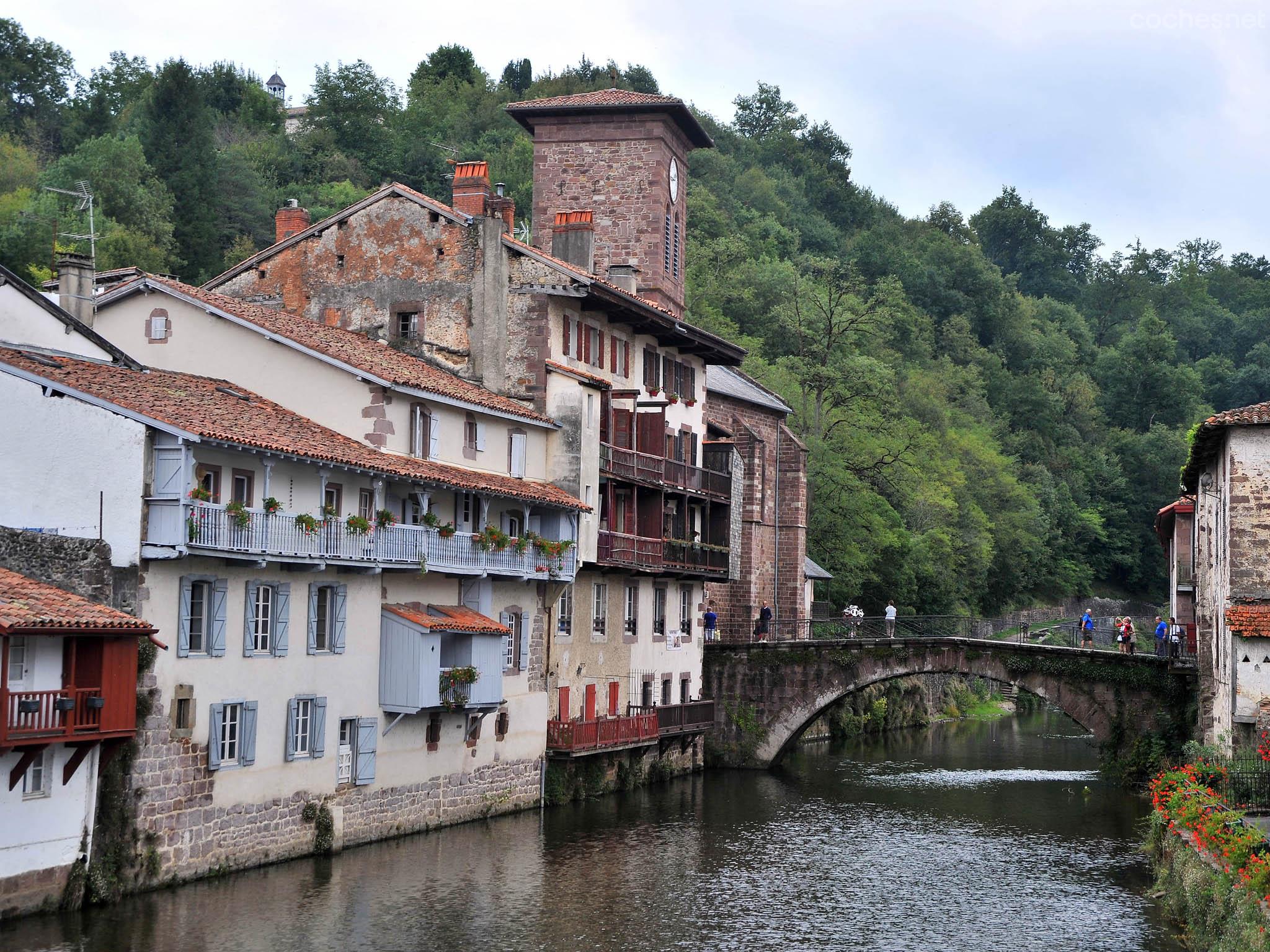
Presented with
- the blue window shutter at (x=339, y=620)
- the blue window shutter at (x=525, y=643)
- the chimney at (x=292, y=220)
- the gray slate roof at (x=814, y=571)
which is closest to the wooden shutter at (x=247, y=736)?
the blue window shutter at (x=339, y=620)

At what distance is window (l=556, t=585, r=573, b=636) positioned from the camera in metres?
46.6

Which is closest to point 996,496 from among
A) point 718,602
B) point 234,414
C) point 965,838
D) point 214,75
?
point 718,602

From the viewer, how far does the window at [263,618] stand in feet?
110

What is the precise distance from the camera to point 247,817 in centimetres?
3291

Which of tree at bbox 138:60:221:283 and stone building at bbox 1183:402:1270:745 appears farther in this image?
tree at bbox 138:60:221:283

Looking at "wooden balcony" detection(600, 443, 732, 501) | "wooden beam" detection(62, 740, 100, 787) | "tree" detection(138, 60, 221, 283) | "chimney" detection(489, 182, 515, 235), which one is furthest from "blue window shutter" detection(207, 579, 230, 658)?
"tree" detection(138, 60, 221, 283)

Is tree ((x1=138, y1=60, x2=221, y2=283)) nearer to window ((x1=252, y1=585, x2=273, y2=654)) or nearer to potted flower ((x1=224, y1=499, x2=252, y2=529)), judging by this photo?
window ((x1=252, y1=585, x2=273, y2=654))

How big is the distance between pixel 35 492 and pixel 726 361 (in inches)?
1251

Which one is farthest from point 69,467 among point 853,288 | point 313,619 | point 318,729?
point 853,288

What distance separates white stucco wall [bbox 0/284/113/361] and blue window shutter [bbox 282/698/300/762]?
8285 mm

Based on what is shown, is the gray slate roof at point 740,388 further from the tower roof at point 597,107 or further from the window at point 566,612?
the window at point 566,612

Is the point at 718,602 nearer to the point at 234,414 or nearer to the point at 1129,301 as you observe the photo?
the point at 234,414

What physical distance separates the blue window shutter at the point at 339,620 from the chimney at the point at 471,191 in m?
14.5

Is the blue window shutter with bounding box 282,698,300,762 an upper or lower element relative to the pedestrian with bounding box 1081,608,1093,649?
lower
